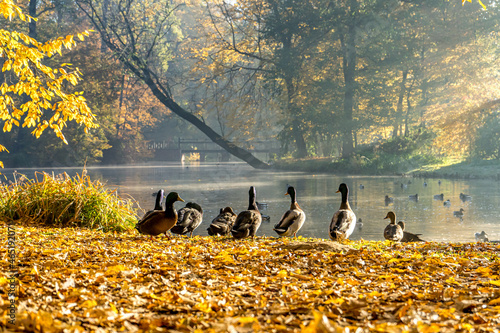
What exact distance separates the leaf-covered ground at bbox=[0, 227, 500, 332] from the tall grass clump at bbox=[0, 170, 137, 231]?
2.57 meters

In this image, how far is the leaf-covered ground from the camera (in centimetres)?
265

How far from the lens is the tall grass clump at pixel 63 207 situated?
791cm

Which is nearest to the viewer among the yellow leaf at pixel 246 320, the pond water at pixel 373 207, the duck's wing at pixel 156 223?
the yellow leaf at pixel 246 320

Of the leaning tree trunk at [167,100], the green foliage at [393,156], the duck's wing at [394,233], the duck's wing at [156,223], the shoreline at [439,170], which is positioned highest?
the leaning tree trunk at [167,100]

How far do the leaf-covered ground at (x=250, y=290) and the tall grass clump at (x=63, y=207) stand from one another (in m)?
2.57

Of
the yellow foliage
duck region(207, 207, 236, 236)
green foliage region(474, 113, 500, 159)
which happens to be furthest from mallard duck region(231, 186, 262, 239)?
green foliage region(474, 113, 500, 159)

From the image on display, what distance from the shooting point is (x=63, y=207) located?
8.02 metres

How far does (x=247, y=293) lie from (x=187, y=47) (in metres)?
51.5

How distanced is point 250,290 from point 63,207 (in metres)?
5.57

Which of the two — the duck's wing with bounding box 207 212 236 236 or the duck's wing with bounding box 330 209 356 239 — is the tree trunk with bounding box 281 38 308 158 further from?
the duck's wing with bounding box 330 209 356 239

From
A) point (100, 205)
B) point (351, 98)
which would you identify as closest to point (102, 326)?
point (100, 205)

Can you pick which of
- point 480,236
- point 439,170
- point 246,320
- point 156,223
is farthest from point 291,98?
point 246,320

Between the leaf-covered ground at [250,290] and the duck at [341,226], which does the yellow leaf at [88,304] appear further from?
the duck at [341,226]

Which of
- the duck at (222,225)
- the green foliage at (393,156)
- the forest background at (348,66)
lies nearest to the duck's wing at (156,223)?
the duck at (222,225)
